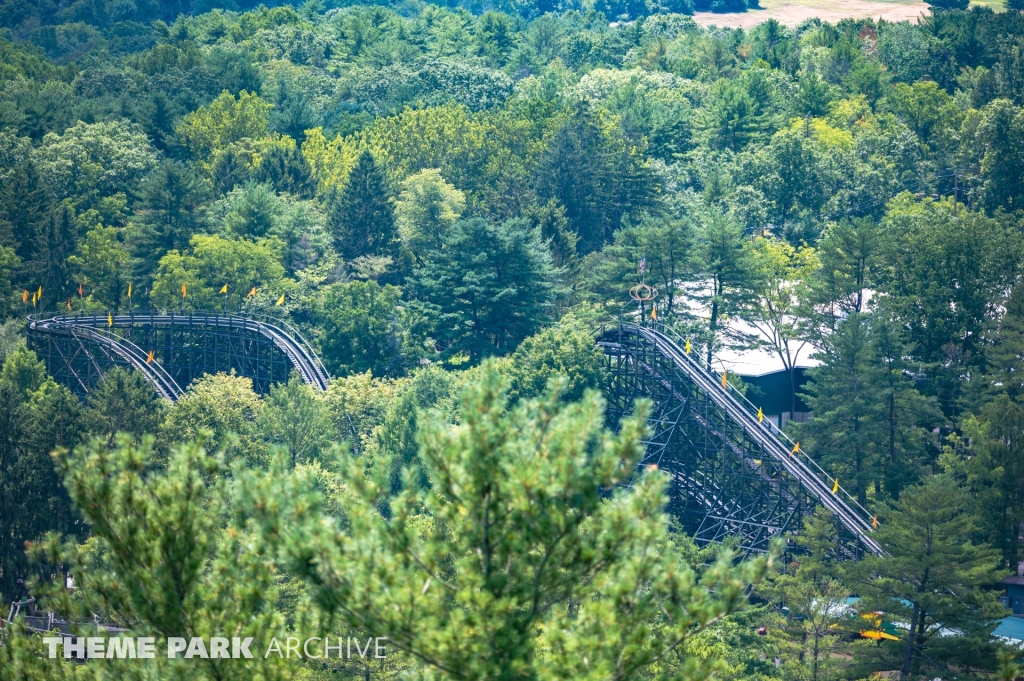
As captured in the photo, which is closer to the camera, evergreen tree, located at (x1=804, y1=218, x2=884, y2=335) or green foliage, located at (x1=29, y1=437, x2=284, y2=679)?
green foliage, located at (x1=29, y1=437, x2=284, y2=679)

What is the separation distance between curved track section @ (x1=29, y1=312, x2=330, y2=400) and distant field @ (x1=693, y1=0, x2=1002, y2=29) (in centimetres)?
11281

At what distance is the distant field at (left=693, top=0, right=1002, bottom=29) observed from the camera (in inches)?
7298

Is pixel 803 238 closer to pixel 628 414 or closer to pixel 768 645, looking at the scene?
pixel 628 414

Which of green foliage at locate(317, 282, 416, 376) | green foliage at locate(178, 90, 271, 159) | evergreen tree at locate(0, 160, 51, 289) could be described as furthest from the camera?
green foliage at locate(178, 90, 271, 159)

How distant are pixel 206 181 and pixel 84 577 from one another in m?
85.1

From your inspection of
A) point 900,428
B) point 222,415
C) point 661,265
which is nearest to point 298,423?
point 222,415

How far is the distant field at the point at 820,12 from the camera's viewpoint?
608ft

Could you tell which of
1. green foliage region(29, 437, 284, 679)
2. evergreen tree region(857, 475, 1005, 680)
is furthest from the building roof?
green foliage region(29, 437, 284, 679)

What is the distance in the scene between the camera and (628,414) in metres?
73.8

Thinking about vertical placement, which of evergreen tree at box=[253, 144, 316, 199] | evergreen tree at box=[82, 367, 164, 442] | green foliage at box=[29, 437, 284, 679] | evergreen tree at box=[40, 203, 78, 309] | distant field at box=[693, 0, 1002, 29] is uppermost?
green foliage at box=[29, 437, 284, 679]

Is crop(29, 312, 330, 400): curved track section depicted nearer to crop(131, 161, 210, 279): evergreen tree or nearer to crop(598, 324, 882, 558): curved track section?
crop(131, 161, 210, 279): evergreen tree

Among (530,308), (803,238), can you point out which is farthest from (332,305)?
(803,238)

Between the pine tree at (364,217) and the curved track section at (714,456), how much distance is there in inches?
1176

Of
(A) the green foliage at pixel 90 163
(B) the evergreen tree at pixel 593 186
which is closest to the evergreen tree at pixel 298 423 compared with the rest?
(B) the evergreen tree at pixel 593 186
